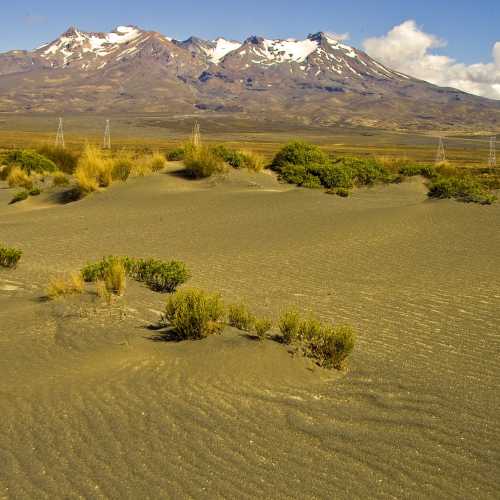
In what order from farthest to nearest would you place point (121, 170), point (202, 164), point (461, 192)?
1. point (202, 164)
2. point (121, 170)
3. point (461, 192)

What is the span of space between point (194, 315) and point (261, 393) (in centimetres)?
148

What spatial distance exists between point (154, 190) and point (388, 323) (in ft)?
45.4

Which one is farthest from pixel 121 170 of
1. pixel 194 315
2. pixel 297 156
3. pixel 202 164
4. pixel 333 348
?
pixel 333 348

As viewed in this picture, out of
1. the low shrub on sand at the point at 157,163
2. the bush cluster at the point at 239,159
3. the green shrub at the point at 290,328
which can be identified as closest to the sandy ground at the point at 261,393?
the green shrub at the point at 290,328

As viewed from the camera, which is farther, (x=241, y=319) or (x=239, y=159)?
(x=239, y=159)

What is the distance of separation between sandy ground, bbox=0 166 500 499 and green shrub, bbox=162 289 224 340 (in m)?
→ 0.16

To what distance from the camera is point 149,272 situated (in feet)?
31.5

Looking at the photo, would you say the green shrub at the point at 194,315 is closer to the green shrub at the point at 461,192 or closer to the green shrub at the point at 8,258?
the green shrub at the point at 8,258

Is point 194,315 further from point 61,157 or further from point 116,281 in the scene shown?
point 61,157

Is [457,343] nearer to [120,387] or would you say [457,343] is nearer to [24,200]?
[120,387]

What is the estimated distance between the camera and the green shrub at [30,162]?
2763 cm

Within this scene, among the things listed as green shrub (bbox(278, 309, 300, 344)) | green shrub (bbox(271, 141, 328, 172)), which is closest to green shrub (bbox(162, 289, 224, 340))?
green shrub (bbox(278, 309, 300, 344))

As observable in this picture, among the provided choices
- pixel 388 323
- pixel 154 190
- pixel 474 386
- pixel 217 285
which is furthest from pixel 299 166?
pixel 474 386

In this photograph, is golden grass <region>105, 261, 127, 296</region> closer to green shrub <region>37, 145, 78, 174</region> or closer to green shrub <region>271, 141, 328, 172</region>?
green shrub <region>271, 141, 328, 172</region>
